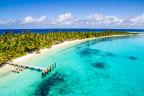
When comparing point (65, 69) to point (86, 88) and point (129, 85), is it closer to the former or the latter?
point (86, 88)

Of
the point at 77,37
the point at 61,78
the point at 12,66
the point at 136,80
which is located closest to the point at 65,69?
the point at 61,78

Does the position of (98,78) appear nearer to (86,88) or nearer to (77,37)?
(86,88)

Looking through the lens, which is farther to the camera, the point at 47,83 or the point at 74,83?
the point at 74,83

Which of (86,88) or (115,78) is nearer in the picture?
(86,88)

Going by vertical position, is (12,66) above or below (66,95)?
above

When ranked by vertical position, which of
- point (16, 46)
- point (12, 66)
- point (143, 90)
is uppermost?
point (16, 46)

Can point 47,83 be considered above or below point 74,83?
above

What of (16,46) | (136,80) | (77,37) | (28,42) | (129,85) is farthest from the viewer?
(77,37)

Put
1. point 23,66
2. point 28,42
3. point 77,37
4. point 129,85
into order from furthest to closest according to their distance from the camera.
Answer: point 77,37 < point 28,42 < point 23,66 < point 129,85
